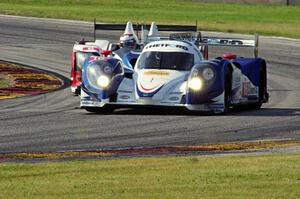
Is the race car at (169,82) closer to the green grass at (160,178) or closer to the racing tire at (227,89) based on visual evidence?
the racing tire at (227,89)

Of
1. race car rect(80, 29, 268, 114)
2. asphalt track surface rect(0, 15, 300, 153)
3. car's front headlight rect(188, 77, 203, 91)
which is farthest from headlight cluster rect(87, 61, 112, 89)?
car's front headlight rect(188, 77, 203, 91)

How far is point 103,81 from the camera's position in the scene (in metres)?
22.0

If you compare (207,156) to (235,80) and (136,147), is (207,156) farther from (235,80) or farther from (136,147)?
(235,80)

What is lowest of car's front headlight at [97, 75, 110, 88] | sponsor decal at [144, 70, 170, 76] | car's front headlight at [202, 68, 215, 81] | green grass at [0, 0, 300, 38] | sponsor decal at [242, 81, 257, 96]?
green grass at [0, 0, 300, 38]

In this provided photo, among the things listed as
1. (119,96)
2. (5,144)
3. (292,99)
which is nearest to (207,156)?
(5,144)

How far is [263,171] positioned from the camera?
13328 millimetres

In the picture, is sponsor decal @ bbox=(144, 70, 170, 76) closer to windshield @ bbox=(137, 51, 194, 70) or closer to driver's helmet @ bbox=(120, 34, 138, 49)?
windshield @ bbox=(137, 51, 194, 70)

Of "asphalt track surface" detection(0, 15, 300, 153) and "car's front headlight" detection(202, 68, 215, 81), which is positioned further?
"car's front headlight" detection(202, 68, 215, 81)

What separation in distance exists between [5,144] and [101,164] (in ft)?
9.80

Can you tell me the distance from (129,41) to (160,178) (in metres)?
14.1

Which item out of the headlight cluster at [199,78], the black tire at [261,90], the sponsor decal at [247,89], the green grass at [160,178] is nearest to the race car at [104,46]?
the black tire at [261,90]

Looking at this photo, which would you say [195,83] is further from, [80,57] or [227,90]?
[80,57]

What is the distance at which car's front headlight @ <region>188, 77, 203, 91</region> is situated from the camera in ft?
70.4

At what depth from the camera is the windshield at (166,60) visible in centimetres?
2212
